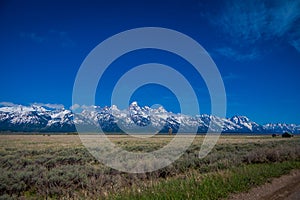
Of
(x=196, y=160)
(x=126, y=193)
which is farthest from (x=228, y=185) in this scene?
(x=196, y=160)

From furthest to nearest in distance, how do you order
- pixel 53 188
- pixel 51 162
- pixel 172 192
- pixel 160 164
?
pixel 51 162 < pixel 160 164 < pixel 53 188 < pixel 172 192

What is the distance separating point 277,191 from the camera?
971 cm

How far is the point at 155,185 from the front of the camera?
33.8 feet

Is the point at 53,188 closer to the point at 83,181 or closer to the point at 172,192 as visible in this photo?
the point at 83,181

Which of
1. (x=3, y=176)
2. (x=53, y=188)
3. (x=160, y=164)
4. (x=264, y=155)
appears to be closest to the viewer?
(x=53, y=188)

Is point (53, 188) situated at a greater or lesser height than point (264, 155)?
lesser

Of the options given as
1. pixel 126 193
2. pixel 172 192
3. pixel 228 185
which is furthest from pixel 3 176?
pixel 228 185

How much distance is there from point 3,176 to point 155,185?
725 centimetres

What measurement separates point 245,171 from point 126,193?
243 inches

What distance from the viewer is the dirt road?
890 centimetres

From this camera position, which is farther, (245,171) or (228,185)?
(245,171)

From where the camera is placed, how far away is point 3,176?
12.0 m

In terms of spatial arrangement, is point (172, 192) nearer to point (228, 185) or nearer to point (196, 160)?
point (228, 185)

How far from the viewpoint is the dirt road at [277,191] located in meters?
8.90
